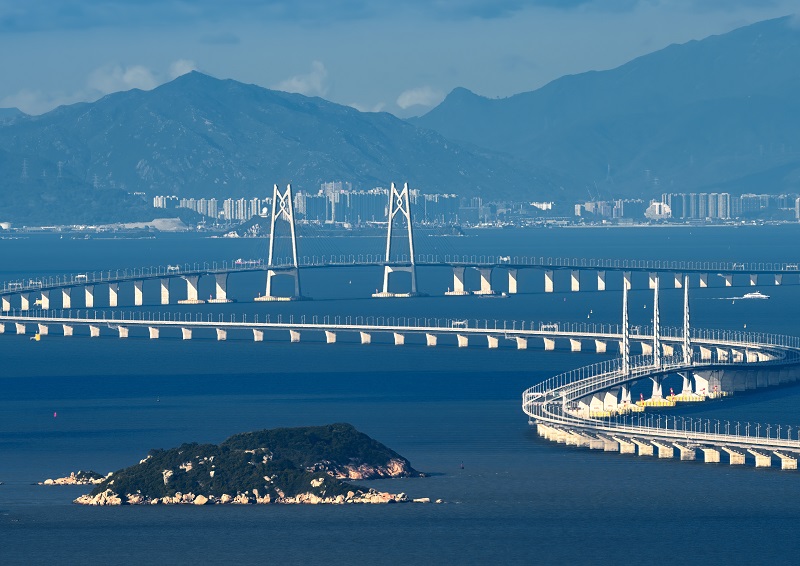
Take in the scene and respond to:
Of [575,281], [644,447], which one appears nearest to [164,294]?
[575,281]

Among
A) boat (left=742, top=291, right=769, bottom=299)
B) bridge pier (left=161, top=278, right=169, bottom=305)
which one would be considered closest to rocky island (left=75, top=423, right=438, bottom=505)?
bridge pier (left=161, top=278, right=169, bottom=305)

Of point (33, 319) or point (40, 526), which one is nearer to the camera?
point (40, 526)

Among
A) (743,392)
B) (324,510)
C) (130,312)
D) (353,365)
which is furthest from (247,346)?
(324,510)

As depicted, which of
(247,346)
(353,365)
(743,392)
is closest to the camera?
(743,392)

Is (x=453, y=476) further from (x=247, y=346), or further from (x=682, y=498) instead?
(x=247, y=346)

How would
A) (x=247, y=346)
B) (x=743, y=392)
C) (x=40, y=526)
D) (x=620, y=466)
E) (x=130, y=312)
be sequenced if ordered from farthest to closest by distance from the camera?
(x=130, y=312) → (x=247, y=346) → (x=743, y=392) → (x=620, y=466) → (x=40, y=526)

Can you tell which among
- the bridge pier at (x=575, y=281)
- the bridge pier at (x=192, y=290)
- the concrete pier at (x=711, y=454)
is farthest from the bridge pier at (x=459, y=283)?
the concrete pier at (x=711, y=454)
